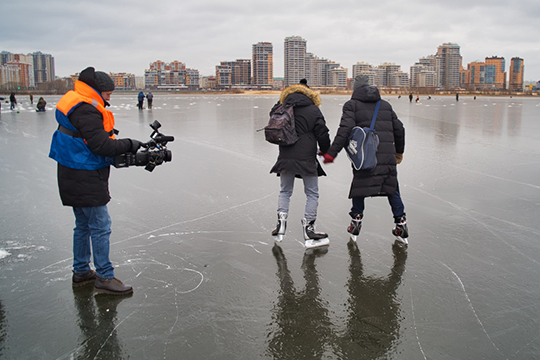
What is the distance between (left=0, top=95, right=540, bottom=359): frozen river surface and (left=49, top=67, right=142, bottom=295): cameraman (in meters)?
0.41

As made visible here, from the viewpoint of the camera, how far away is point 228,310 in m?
3.47

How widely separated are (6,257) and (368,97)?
12.9 ft

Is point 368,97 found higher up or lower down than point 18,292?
higher up

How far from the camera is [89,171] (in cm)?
367

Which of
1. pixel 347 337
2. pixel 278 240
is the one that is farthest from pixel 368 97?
pixel 347 337

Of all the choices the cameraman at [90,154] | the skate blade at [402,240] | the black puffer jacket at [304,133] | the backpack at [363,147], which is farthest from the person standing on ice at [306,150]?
the cameraman at [90,154]

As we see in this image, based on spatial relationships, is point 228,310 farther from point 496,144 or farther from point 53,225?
point 496,144

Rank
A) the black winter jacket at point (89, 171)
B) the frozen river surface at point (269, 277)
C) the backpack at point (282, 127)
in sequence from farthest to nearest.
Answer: the backpack at point (282, 127)
the black winter jacket at point (89, 171)
the frozen river surface at point (269, 277)

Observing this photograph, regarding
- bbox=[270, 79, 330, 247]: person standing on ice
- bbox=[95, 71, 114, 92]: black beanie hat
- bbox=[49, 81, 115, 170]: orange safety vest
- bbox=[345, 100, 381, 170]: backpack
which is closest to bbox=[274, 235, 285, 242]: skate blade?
bbox=[270, 79, 330, 247]: person standing on ice

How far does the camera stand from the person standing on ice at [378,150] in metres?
4.80

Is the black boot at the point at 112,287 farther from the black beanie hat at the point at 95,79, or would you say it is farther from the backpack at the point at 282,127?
the backpack at the point at 282,127

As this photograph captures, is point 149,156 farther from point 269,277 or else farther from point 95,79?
point 269,277

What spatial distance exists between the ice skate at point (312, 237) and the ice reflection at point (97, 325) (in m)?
1.90

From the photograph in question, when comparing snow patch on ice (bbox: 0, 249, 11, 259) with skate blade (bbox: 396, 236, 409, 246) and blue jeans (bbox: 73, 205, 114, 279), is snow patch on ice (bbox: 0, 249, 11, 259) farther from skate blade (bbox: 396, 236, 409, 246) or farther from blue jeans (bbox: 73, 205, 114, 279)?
skate blade (bbox: 396, 236, 409, 246)
